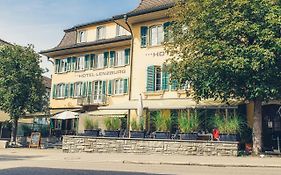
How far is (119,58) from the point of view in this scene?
30.0 m

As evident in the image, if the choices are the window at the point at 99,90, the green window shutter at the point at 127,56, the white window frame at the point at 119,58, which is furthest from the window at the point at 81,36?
the green window shutter at the point at 127,56

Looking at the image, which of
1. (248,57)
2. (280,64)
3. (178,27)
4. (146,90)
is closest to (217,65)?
(248,57)

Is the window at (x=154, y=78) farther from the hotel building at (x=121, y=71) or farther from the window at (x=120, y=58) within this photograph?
the window at (x=120, y=58)

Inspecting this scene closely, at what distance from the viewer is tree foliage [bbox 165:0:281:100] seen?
1480 centimetres

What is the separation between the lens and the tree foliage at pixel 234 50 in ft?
48.5

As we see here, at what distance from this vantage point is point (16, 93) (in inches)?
1038

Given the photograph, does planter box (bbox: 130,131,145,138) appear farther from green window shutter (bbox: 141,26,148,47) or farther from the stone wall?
green window shutter (bbox: 141,26,148,47)

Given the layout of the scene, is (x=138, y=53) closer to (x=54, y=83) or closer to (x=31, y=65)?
(x=31, y=65)

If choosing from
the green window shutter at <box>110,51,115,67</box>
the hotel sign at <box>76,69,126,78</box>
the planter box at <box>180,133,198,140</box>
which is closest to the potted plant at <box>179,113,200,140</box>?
the planter box at <box>180,133,198,140</box>

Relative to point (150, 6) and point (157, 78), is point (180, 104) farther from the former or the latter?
point (150, 6)

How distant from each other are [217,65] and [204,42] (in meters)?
1.62

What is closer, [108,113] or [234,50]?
[234,50]

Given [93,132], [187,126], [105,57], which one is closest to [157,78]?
[93,132]

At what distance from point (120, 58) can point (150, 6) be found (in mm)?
7069
